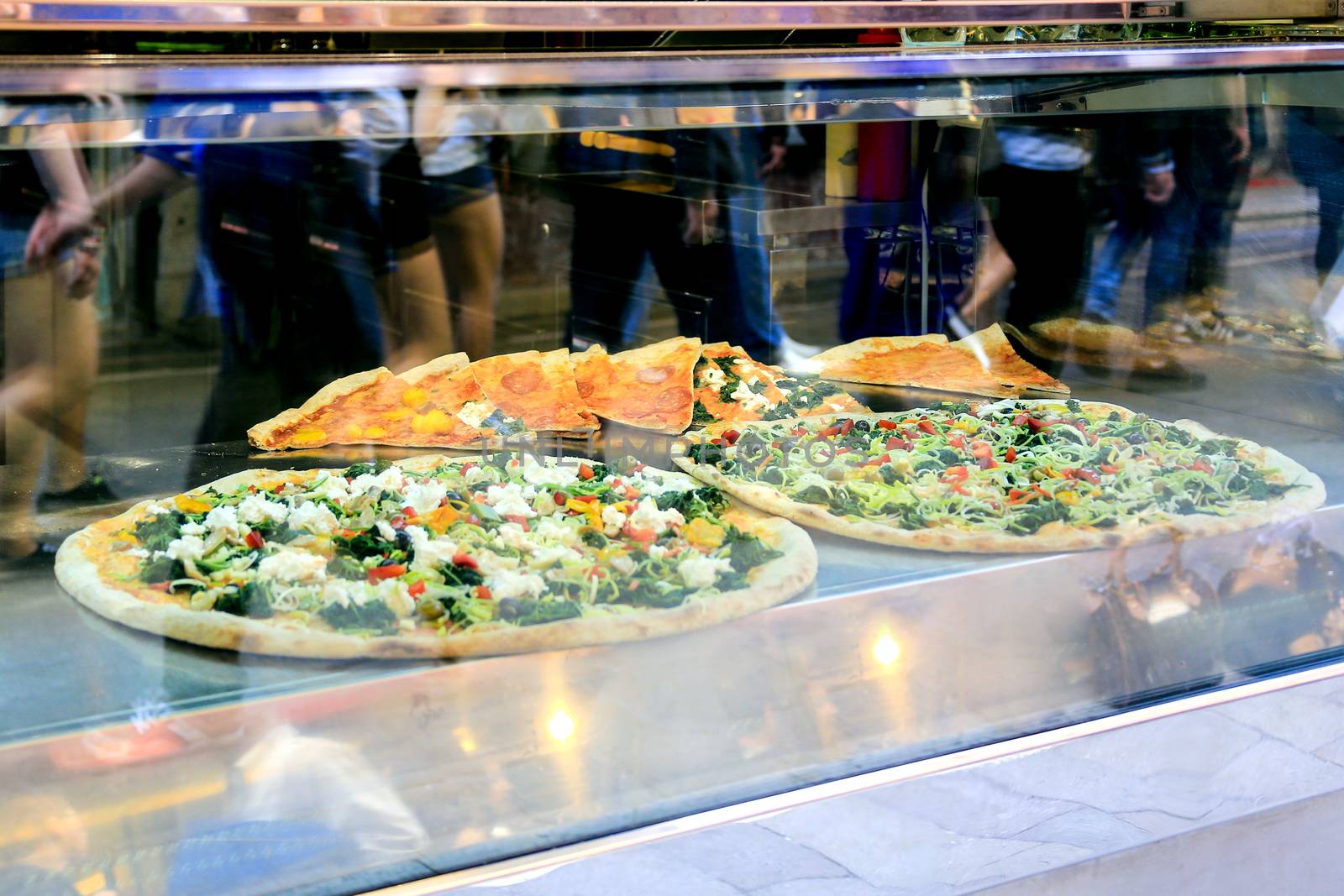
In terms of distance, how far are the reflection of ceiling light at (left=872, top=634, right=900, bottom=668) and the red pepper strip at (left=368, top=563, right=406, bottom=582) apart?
750mm

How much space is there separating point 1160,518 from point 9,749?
78.0 inches

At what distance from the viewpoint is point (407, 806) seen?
1687 millimetres

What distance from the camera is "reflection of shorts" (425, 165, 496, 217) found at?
3.23m

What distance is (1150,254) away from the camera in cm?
337

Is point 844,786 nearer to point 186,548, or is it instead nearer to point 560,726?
point 560,726

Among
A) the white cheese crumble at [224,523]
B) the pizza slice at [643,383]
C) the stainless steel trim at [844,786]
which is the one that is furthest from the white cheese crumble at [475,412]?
the stainless steel trim at [844,786]

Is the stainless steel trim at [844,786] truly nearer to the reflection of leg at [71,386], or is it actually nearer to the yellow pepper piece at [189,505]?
the yellow pepper piece at [189,505]

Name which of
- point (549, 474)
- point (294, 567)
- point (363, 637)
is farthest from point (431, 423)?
point (363, 637)

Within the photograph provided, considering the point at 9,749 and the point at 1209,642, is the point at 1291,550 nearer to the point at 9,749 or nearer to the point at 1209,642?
the point at 1209,642

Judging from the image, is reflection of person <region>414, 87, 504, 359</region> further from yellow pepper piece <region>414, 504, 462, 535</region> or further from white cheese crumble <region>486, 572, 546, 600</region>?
white cheese crumble <region>486, 572, 546, 600</region>

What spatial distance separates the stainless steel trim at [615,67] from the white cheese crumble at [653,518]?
733 mm

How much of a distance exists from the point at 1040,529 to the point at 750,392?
847mm

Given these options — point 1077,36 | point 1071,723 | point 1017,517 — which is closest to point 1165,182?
point 1077,36

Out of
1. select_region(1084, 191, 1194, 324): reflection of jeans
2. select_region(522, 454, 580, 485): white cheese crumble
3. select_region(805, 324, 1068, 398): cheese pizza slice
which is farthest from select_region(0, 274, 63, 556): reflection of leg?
select_region(1084, 191, 1194, 324): reflection of jeans
